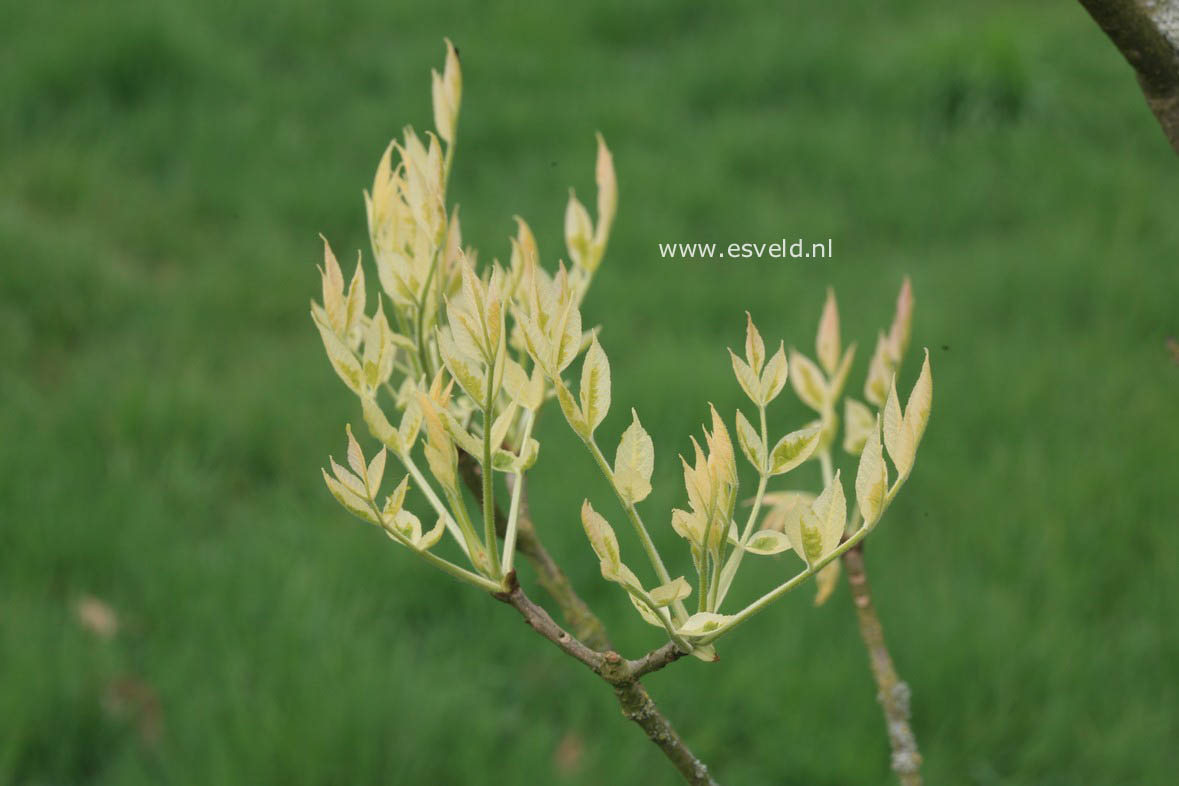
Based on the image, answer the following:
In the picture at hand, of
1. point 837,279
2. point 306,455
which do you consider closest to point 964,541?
point 837,279

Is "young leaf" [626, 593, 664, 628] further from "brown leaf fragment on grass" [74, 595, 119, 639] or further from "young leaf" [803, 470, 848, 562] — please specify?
"brown leaf fragment on grass" [74, 595, 119, 639]

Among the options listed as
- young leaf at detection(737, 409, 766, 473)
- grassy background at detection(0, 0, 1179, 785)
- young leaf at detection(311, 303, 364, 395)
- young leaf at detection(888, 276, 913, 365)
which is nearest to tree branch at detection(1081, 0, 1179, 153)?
young leaf at detection(888, 276, 913, 365)

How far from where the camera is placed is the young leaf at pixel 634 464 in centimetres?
43

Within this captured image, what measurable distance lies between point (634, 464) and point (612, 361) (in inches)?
82.6

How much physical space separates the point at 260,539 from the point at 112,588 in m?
0.26

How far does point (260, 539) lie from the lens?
2119 millimetres

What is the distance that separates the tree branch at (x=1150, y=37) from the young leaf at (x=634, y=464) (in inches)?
12.2

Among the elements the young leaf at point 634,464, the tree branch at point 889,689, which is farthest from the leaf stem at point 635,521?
the tree branch at point 889,689

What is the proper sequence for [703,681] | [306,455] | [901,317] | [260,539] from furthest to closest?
1. [306,455]
2. [260,539]
3. [703,681]
4. [901,317]

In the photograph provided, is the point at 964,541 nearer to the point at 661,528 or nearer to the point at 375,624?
the point at 661,528

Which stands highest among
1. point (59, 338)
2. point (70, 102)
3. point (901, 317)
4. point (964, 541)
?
point (901, 317)

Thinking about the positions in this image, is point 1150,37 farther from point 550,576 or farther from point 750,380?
point 550,576

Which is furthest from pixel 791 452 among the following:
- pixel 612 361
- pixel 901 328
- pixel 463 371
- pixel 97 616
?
pixel 612 361

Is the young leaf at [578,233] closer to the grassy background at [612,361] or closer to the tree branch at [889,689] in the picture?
Answer: the tree branch at [889,689]
